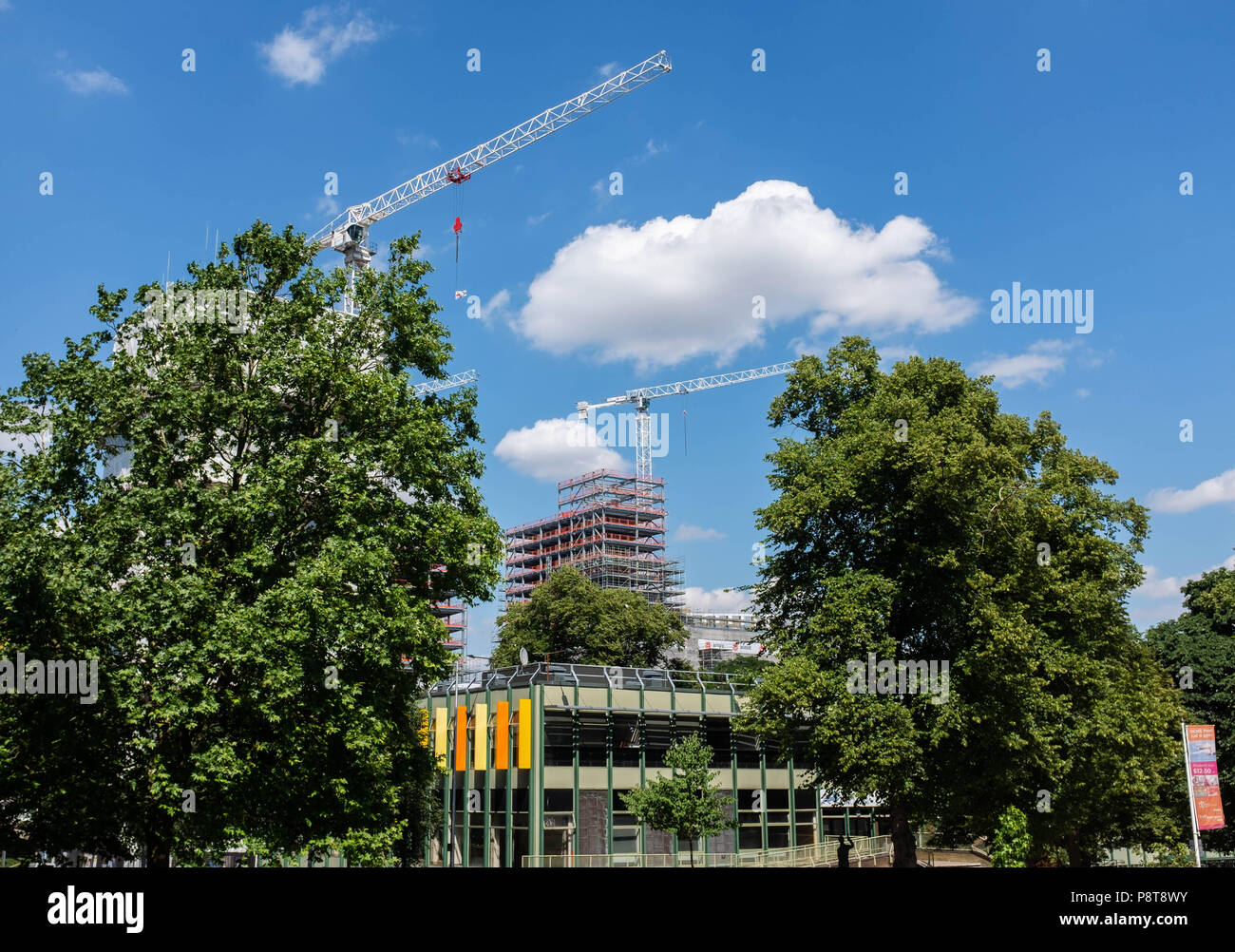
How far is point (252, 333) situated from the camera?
2508 centimetres

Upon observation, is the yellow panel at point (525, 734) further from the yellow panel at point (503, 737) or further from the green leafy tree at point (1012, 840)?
the green leafy tree at point (1012, 840)

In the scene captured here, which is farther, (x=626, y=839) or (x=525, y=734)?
(x=626, y=839)

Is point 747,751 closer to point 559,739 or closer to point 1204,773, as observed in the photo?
point 559,739

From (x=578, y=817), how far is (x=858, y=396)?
2314 centimetres

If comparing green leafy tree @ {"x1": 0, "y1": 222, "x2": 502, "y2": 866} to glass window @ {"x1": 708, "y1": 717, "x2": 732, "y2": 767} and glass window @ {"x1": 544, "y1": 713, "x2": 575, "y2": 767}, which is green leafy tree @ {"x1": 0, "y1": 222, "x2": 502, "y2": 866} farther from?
glass window @ {"x1": 708, "y1": 717, "x2": 732, "y2": 767}

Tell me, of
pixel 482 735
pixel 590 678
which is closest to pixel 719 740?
pixel 590 678

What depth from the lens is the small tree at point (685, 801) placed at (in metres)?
39.6

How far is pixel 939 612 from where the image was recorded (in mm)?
32000

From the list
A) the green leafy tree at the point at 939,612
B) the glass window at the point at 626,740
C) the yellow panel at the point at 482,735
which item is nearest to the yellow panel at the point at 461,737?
the yellow panel at the point at 482,735

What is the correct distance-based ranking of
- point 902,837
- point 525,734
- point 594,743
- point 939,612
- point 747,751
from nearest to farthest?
point 902,837 < point 939,612 < point 525,734 < point 594,743 < point 747,751

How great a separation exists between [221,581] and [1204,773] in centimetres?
2786

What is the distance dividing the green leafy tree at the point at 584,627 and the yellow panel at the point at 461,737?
48.8 metres

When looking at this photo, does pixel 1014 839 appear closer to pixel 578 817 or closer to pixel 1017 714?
pixel 1017 714
